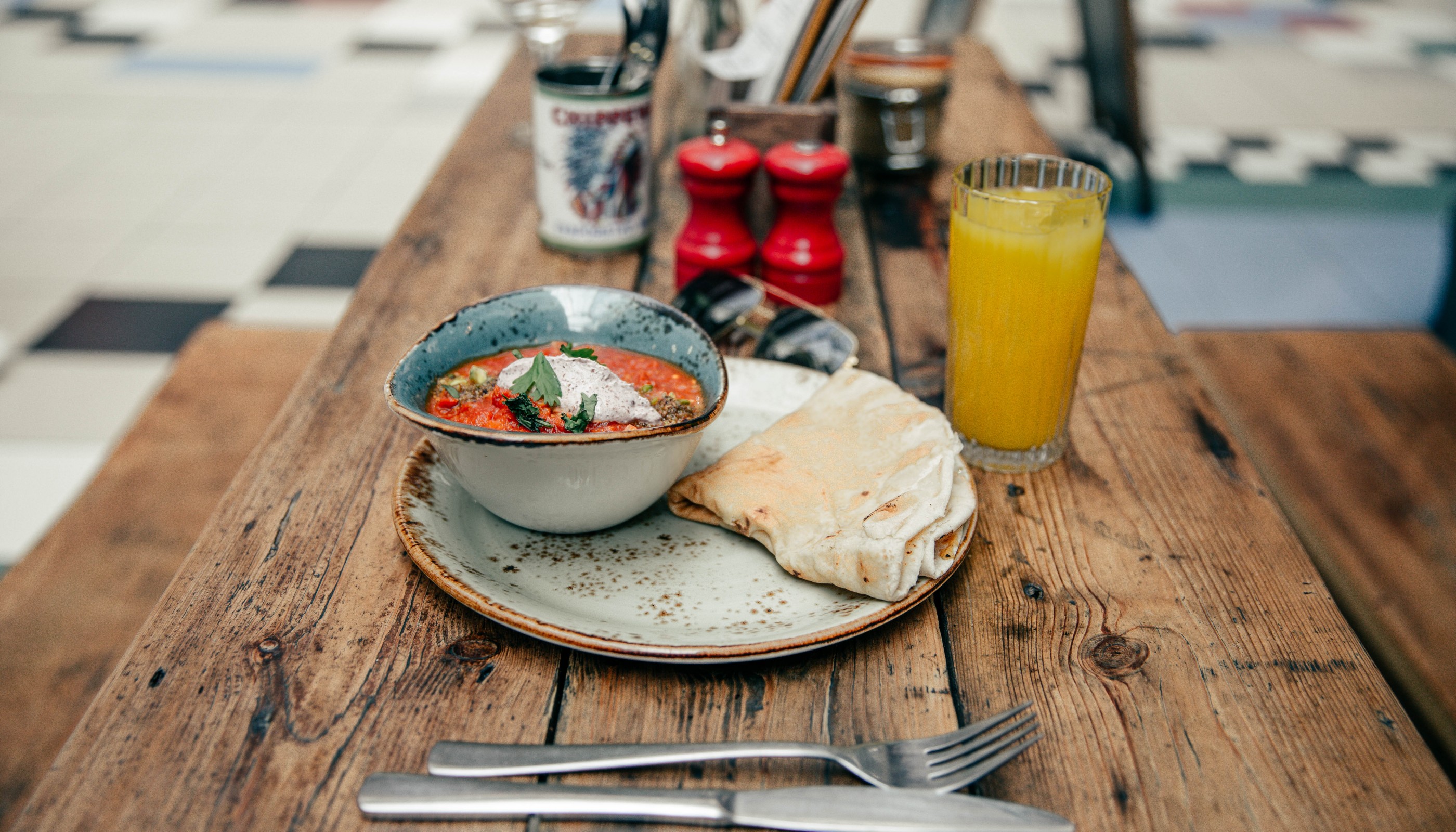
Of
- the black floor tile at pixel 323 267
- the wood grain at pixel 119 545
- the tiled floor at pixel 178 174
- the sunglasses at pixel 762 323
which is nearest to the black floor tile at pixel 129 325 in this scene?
the tiled floor at pixel 178 174

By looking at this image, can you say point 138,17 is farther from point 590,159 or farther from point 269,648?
point 269,648

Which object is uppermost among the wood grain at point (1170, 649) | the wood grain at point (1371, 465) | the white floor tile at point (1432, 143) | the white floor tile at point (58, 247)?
the wood grain at point (1170, 649)

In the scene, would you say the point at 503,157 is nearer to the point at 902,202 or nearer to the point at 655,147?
the point at 655,147

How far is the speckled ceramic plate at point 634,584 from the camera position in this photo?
2.19 ft

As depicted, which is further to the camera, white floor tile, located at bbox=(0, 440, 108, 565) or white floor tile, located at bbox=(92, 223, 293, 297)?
white floor tile, located at bbox=(92, 223, 293, 297)

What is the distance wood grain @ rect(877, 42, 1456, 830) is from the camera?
2.02 ft

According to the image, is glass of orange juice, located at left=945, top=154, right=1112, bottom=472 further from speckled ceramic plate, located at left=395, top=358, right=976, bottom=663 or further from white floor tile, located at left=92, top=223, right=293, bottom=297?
white floor tile, located at left=92, top=223, right=293, bottom=297

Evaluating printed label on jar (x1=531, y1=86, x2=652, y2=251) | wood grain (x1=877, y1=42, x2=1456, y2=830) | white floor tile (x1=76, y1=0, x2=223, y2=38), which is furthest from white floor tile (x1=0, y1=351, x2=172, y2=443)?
white floor tile (x1=76, y1=0, x2=223, y2=38)

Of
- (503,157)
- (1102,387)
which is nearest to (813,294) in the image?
(1102,387)

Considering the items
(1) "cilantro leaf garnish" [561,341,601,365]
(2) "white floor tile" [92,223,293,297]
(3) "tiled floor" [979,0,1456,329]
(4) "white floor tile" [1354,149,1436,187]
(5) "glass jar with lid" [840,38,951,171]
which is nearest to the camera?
(1) "cilantro leaf garnish" [561,341,601,365]

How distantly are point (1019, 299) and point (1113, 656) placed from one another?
31 cm

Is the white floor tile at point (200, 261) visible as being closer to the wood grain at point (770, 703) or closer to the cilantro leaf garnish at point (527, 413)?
the cilantro leaf garnish at point (527, 413)

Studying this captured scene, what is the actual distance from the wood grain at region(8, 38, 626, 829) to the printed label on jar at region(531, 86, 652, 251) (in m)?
0.39

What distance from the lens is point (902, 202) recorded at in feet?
4.98
